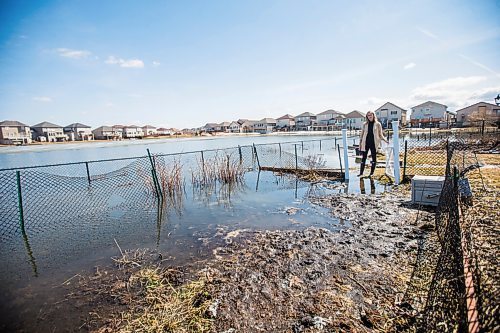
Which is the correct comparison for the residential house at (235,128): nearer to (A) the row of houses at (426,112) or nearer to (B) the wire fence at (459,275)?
(A) the row of houses at (426,112)

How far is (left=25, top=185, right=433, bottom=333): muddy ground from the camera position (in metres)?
2.37

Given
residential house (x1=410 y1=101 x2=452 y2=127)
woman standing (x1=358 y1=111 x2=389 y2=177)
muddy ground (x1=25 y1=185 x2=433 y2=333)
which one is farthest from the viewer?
residential house (x1=410 y1=101 x2=452 y2=127)

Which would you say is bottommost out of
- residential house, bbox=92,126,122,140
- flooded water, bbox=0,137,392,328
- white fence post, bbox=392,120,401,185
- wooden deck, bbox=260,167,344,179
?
flooded water, bbox=0,137,392,328

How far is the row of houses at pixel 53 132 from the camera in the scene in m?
70.3

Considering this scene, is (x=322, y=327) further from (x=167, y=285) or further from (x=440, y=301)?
(x=167, y=285)

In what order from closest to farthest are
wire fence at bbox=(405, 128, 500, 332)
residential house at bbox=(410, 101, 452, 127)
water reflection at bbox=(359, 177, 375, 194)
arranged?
1. wire fence at bbox=(405, 128, 500, 332)
2. water reflection at bbox=(359, 177, 375, 194)
3. residential house at bbox=(410, 101, 452, 127)

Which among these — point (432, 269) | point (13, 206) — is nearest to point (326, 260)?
point (432, 269)

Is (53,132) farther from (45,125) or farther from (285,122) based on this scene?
(285,122)

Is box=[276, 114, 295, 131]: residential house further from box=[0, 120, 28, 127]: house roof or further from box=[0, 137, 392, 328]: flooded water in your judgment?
box=[0, 137, 392, 328]: flooded water

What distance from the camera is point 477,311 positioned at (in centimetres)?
142

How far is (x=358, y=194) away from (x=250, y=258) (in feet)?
14.9

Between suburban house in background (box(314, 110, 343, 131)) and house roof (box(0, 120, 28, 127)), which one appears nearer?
house roof (box(0, 120, 28, 127))

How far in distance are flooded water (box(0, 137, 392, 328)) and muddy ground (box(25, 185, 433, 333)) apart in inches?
15.3

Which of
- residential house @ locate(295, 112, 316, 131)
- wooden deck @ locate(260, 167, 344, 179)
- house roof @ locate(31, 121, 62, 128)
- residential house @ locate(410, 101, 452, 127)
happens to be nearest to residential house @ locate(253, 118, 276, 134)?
residential house @ locate(295, 112, 316, 131)
